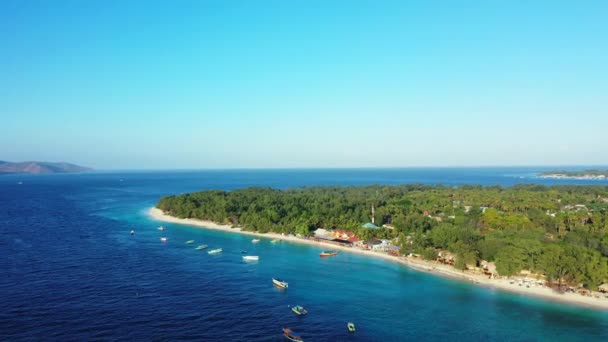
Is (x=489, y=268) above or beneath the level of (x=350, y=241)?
beneath

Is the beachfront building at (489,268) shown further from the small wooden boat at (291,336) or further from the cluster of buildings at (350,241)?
the small wooden boat at (291,336)

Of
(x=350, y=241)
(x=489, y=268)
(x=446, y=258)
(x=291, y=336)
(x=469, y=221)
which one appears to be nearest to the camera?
(x=291, y=336)

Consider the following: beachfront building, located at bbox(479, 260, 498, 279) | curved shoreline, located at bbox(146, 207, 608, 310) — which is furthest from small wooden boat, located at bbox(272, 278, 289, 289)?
beachfront building, located at bbox(479, 260, 498, 279)

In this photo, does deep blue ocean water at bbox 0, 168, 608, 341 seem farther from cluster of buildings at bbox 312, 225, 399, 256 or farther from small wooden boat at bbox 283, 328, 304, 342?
cluster of buildings at bbox 312, 225, 399, 256

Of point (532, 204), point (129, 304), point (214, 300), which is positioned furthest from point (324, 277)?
point (532, 204)

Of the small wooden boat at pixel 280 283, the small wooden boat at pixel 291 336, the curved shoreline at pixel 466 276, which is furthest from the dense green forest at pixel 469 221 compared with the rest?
the small wooden boat at pixel 291 336

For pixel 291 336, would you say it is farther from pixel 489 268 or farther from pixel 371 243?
pixel 371 243

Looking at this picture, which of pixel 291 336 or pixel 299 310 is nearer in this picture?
pixel 291 336

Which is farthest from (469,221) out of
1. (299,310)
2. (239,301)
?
(239,301)
